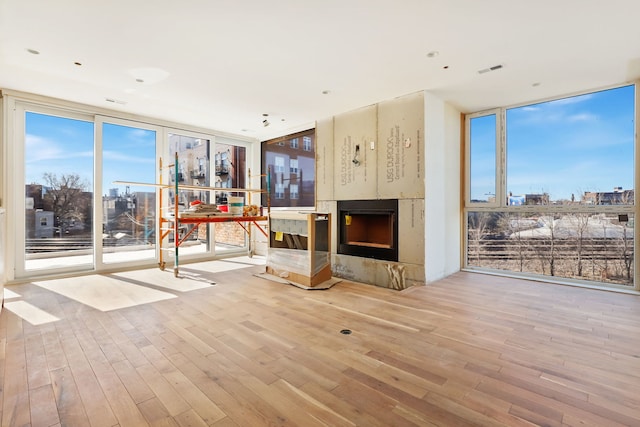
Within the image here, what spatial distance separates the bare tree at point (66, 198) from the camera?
14.1ft

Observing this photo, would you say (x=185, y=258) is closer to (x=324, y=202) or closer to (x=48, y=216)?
(x=48, y=216)

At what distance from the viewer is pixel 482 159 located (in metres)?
4.61

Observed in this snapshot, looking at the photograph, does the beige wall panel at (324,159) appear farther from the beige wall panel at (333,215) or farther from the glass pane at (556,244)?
the glass pane at (556,244)

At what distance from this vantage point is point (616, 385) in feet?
5.45

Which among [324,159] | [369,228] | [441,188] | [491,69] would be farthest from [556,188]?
[324,159]

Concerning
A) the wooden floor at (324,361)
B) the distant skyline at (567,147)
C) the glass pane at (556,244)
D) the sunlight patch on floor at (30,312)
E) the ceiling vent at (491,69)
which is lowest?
the wooden floor at (324,361)

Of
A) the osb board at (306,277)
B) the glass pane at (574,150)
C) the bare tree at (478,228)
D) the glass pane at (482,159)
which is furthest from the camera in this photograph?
the bare tree at (478,228)

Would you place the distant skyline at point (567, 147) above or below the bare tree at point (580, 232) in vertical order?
above

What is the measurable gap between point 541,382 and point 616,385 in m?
0.39

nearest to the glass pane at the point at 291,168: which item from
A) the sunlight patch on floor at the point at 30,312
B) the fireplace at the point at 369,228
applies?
the fireplace at the point at 369,228

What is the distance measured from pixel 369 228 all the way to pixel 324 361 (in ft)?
9.92

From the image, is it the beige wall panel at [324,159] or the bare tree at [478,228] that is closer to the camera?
the bare tree at [478,228]

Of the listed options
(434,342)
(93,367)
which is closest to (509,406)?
(434,342)

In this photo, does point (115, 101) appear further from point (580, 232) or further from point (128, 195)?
point (580, 232)
